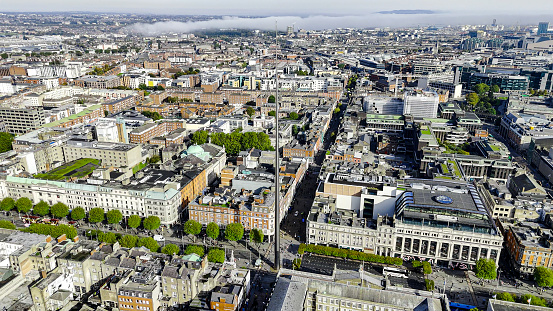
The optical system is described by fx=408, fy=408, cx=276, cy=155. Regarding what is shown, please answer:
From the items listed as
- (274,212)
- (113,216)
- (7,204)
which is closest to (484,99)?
(274,212)

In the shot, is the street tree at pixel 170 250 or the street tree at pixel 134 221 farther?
Result: the street tree at pixel 134 221

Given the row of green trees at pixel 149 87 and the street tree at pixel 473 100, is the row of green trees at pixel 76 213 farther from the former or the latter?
the street tree at pixel 473 100

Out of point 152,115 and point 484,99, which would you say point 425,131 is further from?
point 152,115

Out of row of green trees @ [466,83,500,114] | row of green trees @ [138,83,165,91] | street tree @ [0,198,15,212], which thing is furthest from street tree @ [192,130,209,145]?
row of green trees @ [466,83,500,114]

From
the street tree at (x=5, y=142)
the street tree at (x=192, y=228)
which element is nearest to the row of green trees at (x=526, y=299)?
the street tree at (x=192, y=228)

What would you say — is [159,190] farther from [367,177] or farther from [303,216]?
[367,177]

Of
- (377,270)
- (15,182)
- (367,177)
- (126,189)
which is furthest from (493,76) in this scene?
(15,182)
